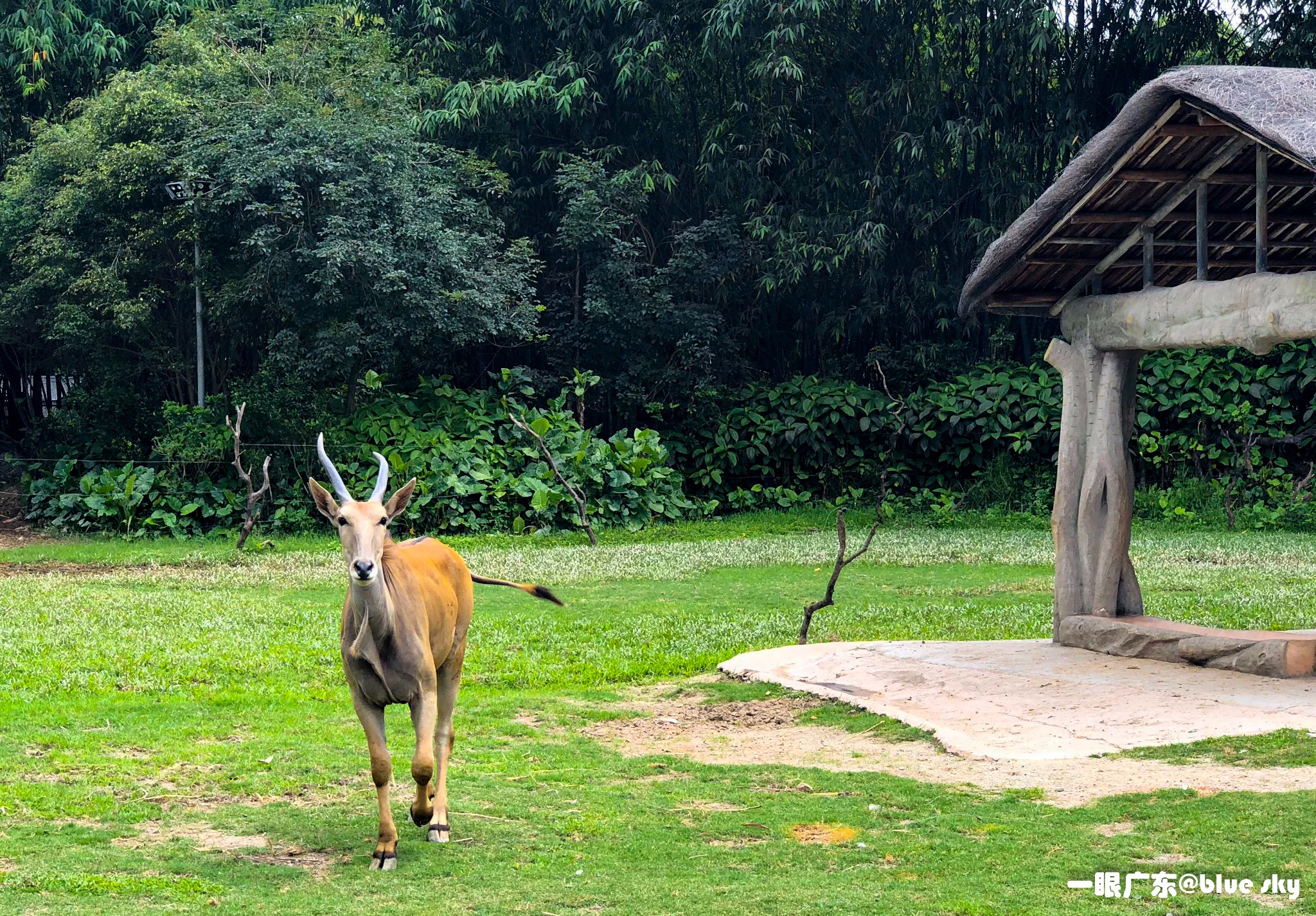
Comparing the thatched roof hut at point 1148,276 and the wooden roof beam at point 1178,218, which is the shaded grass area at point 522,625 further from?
the wooden roof beam at point 1178,218

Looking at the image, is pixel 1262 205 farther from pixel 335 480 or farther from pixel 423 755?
pixel 423 755

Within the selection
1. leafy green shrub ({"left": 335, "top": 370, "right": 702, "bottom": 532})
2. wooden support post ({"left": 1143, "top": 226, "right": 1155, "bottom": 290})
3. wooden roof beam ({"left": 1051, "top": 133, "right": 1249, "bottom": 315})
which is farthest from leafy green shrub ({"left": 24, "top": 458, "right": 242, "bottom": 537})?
wooden support post ({"left": 1143, "top": 226, "right": 1155, "bottom": 290})

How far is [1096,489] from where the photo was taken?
10078mm

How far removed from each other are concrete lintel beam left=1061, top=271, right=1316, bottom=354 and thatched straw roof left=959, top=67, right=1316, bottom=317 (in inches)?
17.5

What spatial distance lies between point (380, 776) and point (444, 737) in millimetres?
538

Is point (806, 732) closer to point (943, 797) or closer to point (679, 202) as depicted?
point (943, 797)

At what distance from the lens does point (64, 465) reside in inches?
797

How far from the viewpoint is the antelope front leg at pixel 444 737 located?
5.93 meters

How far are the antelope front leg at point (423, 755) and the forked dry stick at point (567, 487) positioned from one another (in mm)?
12119

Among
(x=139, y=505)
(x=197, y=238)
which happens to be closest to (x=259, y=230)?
(x=197, y=238)

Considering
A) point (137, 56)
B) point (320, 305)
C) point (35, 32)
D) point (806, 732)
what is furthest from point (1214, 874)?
point (137, 56)

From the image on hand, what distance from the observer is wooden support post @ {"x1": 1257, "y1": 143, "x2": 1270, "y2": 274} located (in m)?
8.79

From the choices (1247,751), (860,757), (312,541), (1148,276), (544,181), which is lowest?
(860,757)

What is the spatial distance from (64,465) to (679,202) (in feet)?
34.3
